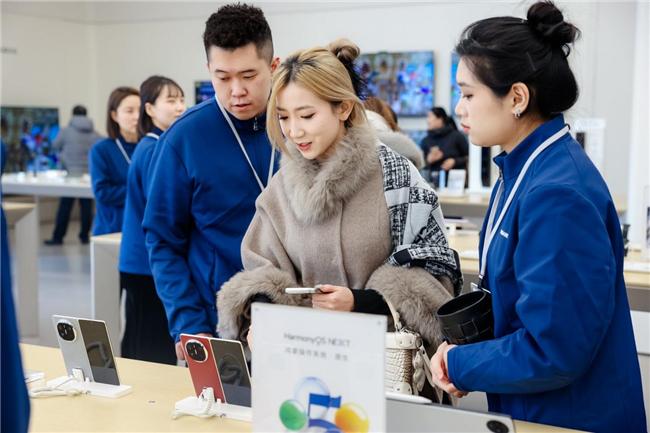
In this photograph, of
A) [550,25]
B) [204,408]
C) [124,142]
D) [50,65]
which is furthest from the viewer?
[50,65]

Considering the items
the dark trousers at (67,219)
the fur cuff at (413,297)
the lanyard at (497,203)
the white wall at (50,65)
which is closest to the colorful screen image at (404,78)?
the dark trousers at (67,219)

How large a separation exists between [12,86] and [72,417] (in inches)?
412

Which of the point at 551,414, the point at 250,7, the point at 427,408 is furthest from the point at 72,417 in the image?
the point at 250,7

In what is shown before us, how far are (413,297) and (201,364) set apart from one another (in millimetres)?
500

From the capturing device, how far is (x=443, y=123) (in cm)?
811

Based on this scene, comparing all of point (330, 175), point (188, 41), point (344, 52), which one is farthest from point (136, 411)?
point (188, 41)

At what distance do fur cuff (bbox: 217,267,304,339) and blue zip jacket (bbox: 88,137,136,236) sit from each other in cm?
315

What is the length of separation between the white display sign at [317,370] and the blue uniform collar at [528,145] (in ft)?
1.85

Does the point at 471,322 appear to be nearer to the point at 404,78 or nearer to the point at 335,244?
the point at 335,244

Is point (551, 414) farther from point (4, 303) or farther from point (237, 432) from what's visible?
point (4, 303)

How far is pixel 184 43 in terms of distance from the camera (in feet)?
37.7

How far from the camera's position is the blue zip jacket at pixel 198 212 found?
7.25 feet

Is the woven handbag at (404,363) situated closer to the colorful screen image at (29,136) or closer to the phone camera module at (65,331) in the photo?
the phone camera module at (65,331)

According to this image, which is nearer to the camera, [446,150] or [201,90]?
[446,150]
